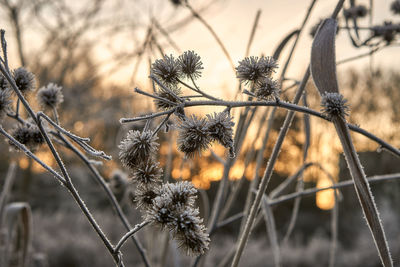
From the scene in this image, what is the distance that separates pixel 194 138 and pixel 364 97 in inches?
341

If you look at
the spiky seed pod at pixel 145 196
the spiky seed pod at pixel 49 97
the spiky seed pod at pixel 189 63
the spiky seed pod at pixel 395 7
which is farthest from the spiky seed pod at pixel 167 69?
the spiky seed pod at pixel 395 7

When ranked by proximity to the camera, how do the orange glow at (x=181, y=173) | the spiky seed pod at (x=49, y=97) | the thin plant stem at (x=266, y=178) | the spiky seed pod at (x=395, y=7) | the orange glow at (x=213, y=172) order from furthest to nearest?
the orange glow at (x=213, y=172)
the spiky seed pod at (x=395, y=7)
the orange glow at (x=181, y=173)
the spiky seed pod at (x=49, y=97)
the thin plant stem at (x=266, y=178)

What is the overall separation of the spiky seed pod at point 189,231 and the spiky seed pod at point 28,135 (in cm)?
24

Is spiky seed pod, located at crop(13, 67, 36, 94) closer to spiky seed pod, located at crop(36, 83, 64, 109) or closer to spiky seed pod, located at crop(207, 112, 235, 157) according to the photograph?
spiky seed pod, located at crop(36, 83, 64, 109)

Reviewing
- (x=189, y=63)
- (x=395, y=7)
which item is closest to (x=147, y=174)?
(x=189, y=63)

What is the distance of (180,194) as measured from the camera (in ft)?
1.02

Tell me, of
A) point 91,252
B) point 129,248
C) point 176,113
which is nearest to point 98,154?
point 176,113

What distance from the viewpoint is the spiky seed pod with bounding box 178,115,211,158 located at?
0.33m

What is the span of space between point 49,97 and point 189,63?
257mm

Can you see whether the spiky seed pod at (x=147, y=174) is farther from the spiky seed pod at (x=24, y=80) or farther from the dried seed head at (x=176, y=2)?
the dried seed head at (x=176, y=2)

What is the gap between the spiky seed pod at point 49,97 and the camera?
53 centimetres

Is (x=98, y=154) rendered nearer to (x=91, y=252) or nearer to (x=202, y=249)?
Answer: (x=202, y=249)

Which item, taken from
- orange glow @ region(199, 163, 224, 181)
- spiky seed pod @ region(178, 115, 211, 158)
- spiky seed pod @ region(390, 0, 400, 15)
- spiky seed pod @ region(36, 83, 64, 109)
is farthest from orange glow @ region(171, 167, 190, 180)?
spiky seed pod @ region(390, 0, 400, 15)

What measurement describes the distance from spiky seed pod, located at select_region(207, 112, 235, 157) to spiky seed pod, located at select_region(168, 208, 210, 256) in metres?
0.07
